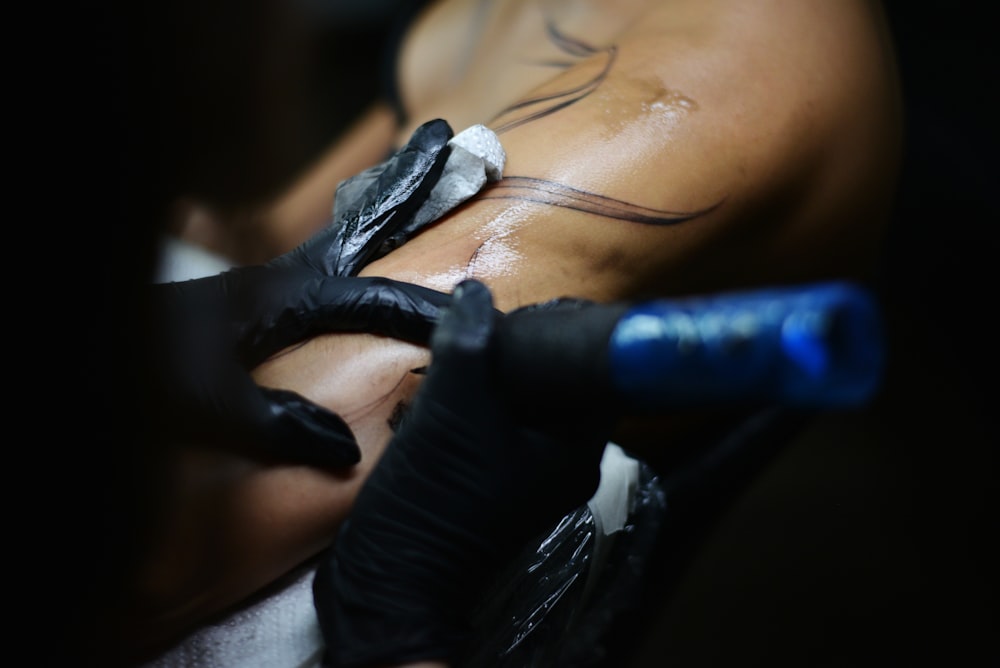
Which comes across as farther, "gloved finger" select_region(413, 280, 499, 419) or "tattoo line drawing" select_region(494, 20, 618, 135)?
"tattoo line drawing" select_region(494, 20, 618, 135)

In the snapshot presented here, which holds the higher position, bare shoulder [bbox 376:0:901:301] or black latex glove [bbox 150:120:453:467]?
black latex glove [bbox 150:120:453:467]

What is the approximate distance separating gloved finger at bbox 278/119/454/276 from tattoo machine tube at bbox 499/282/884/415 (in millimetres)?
385

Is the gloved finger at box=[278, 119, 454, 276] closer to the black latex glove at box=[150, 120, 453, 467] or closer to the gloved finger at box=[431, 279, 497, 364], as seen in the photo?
the black latex glove at box=[150, 120, 453, 467]

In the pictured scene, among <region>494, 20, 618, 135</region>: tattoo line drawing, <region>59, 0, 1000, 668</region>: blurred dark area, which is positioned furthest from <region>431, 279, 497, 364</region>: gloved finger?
<region>59, 0, 1000, 668</region>: blurred dark area

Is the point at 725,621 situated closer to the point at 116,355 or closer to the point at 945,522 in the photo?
the point at 945,522

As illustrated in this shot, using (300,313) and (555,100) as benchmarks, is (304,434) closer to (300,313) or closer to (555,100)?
(300,313)

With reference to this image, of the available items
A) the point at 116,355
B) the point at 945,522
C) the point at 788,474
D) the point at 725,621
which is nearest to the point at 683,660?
the point at 725,621

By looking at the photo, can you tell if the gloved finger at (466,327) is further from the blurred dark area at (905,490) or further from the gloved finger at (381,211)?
the blurred dark area at (905,490)

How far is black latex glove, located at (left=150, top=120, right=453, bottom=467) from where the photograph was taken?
79 cm

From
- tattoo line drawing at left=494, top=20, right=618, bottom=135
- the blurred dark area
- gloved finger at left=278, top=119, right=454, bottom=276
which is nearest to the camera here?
gloved finger at left=278, top=119, right=454, bottom=276

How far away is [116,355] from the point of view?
0.56 meters

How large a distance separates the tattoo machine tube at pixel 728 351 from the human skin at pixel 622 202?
0.30 m

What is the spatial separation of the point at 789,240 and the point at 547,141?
1.29 feet

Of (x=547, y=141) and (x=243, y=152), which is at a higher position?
(x=243, y=152)
